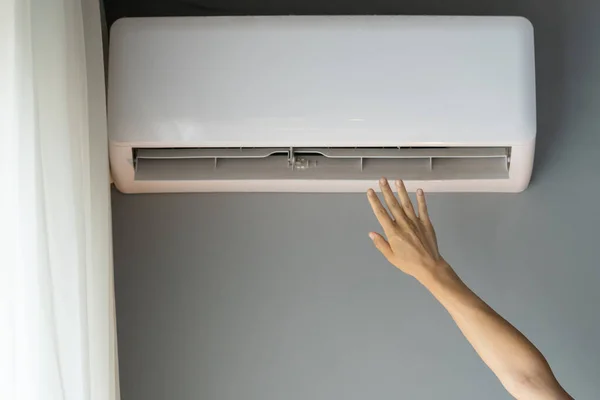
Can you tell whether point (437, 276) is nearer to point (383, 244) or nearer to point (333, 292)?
point (383, 244)

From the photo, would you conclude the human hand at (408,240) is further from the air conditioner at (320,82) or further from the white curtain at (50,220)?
the white curtain at (50,220)

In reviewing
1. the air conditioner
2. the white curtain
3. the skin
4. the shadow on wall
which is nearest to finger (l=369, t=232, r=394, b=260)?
the skin

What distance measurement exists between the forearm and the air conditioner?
0.32 meters

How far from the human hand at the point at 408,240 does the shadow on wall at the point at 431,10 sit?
20.8 inches

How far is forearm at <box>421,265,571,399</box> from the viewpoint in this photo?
1.11 meters

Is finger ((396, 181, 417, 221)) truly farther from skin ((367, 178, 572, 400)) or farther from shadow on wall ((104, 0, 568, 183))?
shadow on wall ((104, 0, 568, 183))

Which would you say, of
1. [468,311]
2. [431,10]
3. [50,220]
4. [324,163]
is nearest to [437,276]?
[468,311]

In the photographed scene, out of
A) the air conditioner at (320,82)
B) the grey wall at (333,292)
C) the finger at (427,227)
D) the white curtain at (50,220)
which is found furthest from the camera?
the grey wall at (333,292)

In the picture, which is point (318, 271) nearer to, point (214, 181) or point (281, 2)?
point (214, 181)

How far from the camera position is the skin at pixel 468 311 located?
1117 millimetres

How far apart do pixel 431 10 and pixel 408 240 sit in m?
0.64

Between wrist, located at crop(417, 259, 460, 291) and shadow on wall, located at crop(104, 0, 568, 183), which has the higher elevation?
shadow on wall, located at crop(104, 0, 568, 183)

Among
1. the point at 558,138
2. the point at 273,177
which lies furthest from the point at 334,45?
the point at 558,138

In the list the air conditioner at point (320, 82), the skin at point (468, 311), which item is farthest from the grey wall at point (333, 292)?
the skin at point (468, 311)
